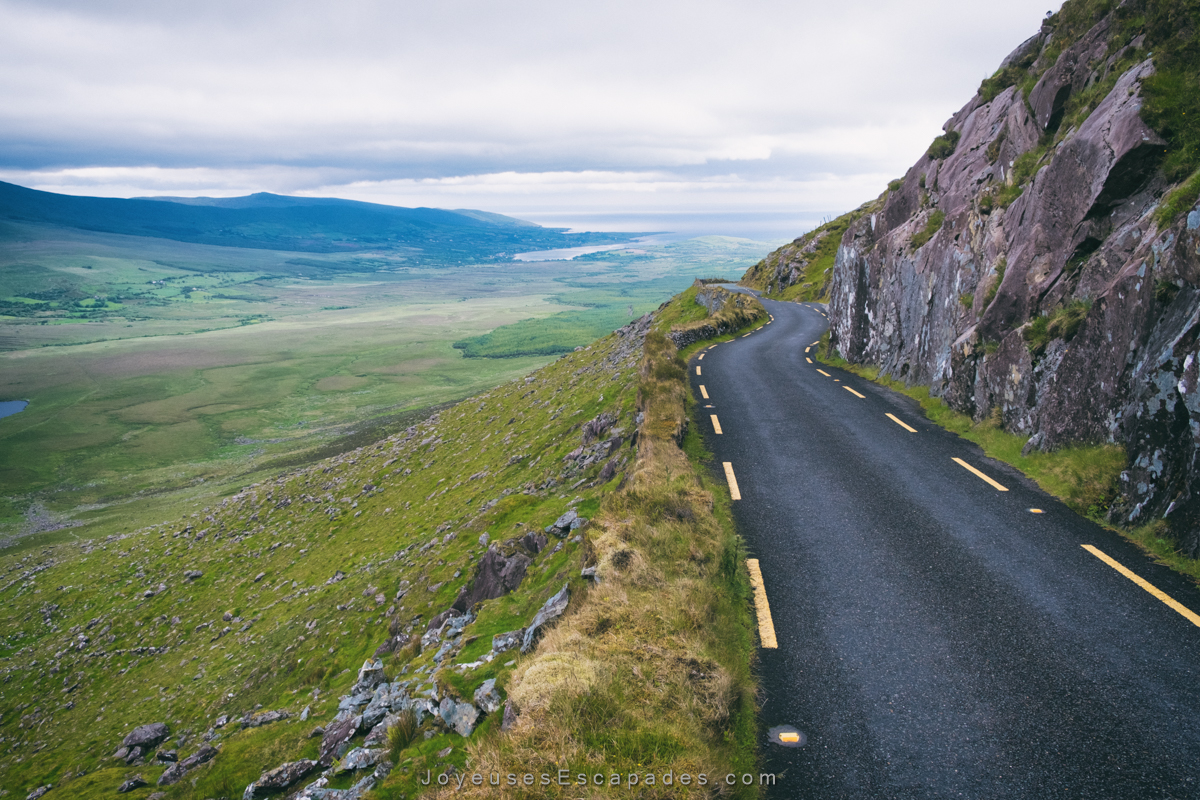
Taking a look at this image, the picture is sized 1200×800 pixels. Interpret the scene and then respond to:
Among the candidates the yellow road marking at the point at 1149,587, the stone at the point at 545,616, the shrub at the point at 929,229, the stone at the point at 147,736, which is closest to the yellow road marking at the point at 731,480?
the stone at the point at 545,616

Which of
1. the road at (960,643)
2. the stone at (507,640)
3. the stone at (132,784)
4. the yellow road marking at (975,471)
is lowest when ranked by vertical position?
the stone at (132,784)

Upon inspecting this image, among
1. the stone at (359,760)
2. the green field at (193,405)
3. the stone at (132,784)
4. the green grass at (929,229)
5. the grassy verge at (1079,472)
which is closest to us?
the stone at (359,760)

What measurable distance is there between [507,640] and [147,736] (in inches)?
700

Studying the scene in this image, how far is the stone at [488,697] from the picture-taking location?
748cm

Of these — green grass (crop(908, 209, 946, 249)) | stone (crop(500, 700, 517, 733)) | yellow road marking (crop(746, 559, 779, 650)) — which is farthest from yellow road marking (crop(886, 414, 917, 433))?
stone (crop(500, 700, 517, 733))

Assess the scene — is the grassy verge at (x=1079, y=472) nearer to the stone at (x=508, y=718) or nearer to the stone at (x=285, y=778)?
the stone at (x=508, y=718)

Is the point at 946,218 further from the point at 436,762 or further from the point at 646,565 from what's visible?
the point at 436,762

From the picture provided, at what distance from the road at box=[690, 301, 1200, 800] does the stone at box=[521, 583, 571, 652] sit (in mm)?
3357

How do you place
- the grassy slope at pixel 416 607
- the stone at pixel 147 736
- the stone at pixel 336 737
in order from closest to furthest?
the grassy slope at pixel 416 607, the stone at pixel 336 737, the stone at pixel 147 736

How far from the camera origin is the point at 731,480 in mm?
13836

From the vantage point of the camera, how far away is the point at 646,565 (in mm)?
9195

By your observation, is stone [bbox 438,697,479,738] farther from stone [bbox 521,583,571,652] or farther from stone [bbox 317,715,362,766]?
stone [bbox 317,715,362,766]

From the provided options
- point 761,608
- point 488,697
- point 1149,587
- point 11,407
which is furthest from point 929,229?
point 11,407

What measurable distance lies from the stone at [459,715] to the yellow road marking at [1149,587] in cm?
984
